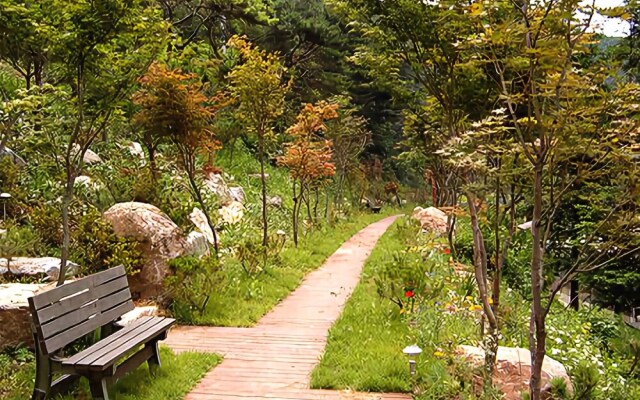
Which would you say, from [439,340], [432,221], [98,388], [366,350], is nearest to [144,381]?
[98,388]

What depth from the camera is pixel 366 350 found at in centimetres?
480

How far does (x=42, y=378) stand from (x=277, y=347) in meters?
2.30

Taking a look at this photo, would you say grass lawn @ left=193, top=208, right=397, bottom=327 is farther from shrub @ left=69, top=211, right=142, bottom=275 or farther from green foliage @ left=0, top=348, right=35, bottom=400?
green foliage @ left=0, top=348, right=35, bottom=400

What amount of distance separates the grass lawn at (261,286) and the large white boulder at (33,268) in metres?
1.62

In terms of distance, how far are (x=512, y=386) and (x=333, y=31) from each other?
15.9 m

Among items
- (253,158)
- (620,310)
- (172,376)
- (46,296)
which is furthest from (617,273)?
(253,158)

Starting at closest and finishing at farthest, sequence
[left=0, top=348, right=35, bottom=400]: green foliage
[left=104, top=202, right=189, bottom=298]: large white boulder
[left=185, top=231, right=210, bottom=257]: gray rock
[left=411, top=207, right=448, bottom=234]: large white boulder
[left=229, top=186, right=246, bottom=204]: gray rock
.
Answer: [left=0, top=348, right=35, bottom=400]: green foliage → [left=104, top=202, right=189, bottom=298]: large white boulder → [left=185, top=231, right=210, bottom=257]: gray rock → [left=229, top=186, right=246, bottom=204]: gray rock → [left=411, top=207, right=448, bottom=234]: large white boulder

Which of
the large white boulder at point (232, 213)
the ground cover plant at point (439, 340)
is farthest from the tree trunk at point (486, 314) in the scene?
the large white boulder at point (232, 213)

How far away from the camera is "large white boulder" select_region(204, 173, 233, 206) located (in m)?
11.7

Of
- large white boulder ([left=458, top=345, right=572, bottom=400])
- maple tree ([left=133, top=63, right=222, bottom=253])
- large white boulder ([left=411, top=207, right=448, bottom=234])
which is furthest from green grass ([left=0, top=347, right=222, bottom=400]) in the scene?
large white boulder ([left=411, top=207, right=448, bottom=234])

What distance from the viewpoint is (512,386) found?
382 centimetres

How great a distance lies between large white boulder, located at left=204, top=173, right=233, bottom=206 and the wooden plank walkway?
4.21 m

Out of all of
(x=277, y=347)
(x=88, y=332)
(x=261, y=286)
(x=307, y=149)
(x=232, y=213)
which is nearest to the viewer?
(x=88, y=332)

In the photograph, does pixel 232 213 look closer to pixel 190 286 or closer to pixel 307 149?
pixel 307 149
